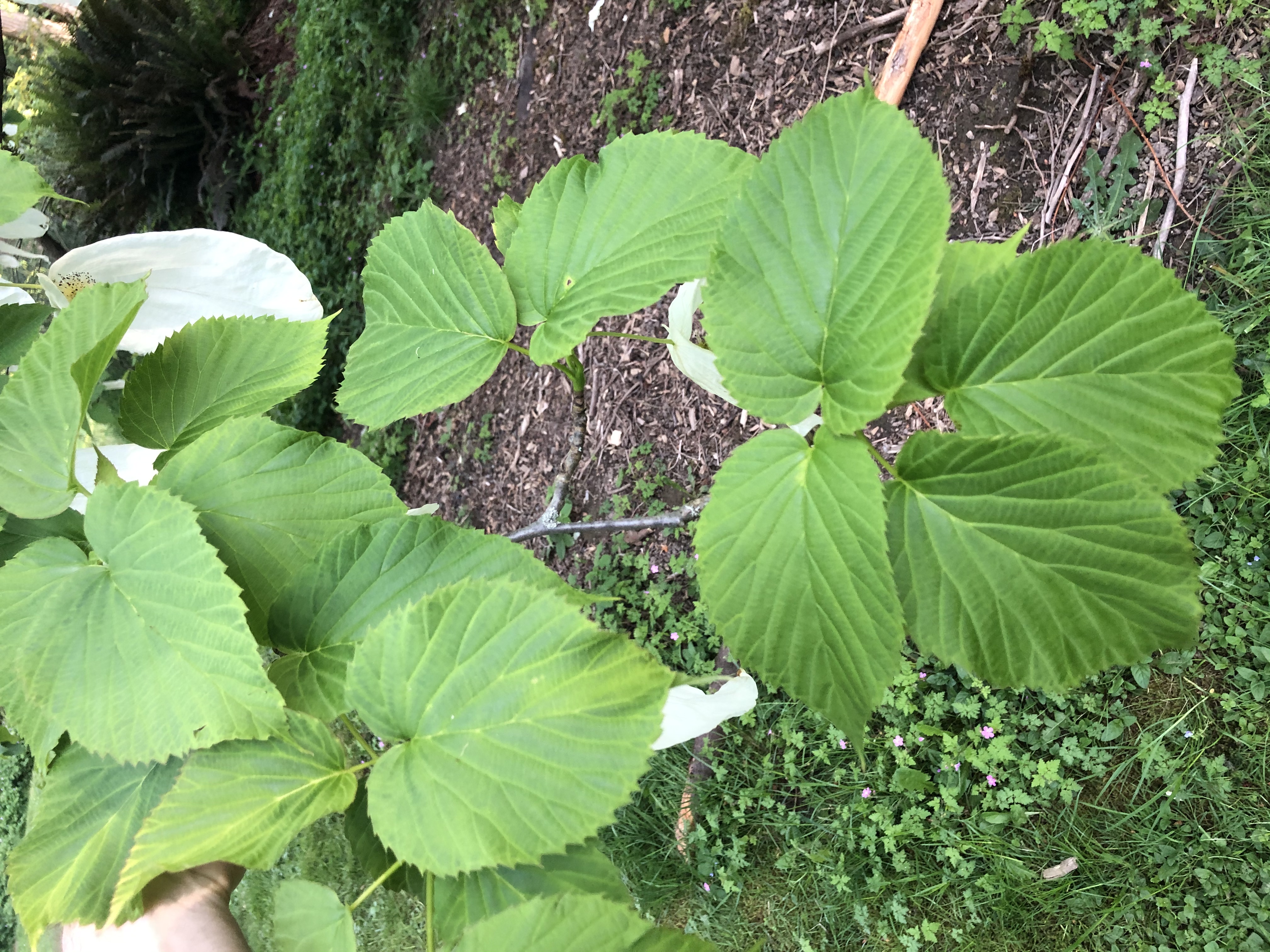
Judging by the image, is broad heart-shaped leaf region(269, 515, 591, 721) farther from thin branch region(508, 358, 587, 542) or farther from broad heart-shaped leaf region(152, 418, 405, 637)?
thin branch region(508, 358, 587, 542)

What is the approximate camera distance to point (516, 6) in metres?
3.13

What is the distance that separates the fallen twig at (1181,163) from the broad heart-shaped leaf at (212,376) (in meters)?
1.74

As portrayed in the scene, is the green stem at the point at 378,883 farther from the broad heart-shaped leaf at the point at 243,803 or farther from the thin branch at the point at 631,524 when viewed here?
the thin branch at the point at 631,524

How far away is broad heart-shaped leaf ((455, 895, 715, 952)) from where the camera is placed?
0.50 m

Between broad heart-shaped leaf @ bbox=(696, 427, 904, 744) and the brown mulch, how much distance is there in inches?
36.0

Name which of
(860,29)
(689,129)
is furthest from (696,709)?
(689,129)

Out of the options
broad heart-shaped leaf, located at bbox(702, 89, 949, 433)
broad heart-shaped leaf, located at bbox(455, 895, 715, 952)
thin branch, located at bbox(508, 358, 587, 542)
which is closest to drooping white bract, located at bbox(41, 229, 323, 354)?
thin branch, located at bbox(508, 358, 587, 542)

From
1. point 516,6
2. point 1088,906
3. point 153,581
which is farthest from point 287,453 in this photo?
point 516,6

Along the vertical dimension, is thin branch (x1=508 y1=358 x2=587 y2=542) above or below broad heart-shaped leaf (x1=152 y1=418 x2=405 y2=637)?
below

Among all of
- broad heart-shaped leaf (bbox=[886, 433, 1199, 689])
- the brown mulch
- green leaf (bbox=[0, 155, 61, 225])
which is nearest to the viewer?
broad heart-shaped leaf (bbox=[886, 433, 1199, 689])

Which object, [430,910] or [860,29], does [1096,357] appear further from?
[860,29]

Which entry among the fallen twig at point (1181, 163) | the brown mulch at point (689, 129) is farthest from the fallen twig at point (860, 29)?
the fallen twig at point (1181, 163)

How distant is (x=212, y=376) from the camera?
76 cm

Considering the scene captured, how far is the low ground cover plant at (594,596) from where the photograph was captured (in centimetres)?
51
